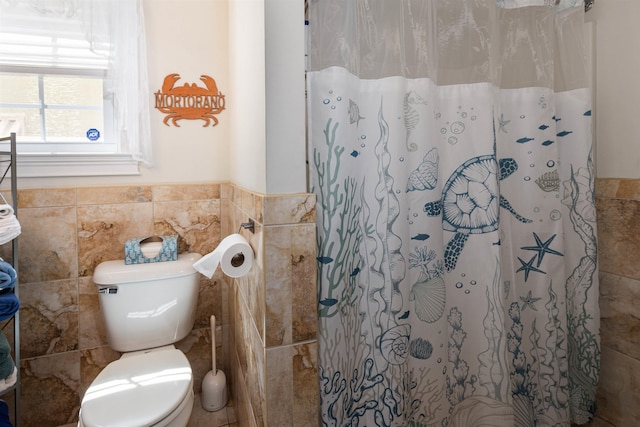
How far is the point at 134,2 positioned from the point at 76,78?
454mm

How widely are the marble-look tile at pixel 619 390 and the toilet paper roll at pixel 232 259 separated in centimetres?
147

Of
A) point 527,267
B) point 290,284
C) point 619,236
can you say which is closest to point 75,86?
point 290,284

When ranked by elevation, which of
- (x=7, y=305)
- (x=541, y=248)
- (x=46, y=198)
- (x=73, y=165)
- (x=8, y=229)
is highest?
(x=73, y=165)

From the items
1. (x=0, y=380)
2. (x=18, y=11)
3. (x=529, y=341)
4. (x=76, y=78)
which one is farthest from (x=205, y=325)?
(x=18, y=11)

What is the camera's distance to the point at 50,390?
168cm

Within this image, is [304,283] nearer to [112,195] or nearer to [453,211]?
[453,211]

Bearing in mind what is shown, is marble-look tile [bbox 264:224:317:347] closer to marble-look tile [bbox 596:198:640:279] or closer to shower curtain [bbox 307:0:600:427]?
shower curtain [bbox 307:0:600:427]

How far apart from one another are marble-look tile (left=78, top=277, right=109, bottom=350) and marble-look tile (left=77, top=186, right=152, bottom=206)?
1.22ft

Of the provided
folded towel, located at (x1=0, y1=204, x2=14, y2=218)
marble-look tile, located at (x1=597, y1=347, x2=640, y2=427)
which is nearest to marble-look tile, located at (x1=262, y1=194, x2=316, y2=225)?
folded towel, located at (x1=0, y1=204, x2=14, y2=218)

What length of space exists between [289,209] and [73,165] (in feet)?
4.08

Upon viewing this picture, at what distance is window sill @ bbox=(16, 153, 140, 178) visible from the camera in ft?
5.30

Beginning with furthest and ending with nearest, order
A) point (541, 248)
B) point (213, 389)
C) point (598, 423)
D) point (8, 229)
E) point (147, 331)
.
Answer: point (213, 389) < point (147, 331) < point (598, 423) < point (541, 248) < point (8, 229)

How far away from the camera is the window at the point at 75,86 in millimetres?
1604

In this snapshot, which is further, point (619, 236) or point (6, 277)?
point (619, 236)
